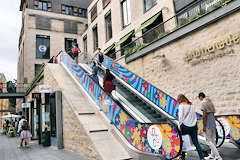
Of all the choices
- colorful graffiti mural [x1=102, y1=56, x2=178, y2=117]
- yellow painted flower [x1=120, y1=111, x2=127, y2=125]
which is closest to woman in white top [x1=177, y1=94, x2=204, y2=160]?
yellow painted flower [x1=120, y1=111, x2=127, y2=125]

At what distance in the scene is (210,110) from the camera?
5.28 meters

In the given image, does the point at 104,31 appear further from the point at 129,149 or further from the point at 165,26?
the point at 129,149

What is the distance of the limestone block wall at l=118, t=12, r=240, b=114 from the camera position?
27.3 ft

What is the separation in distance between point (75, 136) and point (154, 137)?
4.00m

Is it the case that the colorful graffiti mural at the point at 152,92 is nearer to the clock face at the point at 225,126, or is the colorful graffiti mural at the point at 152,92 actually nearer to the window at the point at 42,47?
the clock face at the point at 225,126

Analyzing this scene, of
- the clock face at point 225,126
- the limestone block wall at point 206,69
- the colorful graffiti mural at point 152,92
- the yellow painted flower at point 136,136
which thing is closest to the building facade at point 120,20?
the limestone block wall at point 206,69

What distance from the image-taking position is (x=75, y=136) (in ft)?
26.5

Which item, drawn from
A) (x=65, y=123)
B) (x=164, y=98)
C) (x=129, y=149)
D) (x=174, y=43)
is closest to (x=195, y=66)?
(x=174, y=43)

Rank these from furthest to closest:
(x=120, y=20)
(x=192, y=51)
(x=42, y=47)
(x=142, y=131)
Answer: (x=42, y=47) < (x=120, y=20) < (x=192, y=51) < (x=142, y=131)

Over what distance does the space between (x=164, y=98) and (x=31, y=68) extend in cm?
2840

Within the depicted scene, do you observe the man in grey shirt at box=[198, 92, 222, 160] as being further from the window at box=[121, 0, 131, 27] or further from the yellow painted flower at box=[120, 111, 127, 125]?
the window at box=[121, 0, 131, 27]

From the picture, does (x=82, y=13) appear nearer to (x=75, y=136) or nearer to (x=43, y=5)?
(x=43, y=5)

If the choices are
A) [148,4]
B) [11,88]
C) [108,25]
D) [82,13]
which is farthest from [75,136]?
[82,13]

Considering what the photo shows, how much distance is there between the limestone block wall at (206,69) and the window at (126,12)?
348 inches
